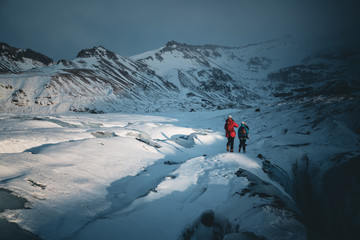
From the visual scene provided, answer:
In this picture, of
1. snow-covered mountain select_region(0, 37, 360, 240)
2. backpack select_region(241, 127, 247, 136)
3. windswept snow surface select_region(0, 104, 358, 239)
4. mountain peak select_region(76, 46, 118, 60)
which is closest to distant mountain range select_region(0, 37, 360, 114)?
mountain peak select_region(76, 46, 118, 60)

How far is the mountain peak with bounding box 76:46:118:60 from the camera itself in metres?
79.6

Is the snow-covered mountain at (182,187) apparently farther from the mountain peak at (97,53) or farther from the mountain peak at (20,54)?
the mountain peak at (20,54)

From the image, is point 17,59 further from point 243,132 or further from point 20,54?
point 243,132

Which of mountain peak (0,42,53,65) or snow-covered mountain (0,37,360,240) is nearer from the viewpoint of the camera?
snow-covered mountain (0,37,360,240)

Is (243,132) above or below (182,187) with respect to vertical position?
above

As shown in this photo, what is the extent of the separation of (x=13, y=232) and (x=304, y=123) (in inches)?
709

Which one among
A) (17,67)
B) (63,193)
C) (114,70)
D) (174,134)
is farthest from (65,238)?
(17,67)

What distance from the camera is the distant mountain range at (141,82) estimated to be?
34.6 meters

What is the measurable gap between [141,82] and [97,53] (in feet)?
107

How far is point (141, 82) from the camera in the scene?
77312 millimetres

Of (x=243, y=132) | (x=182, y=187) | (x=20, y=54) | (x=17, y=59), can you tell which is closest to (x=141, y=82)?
(x=17, y=59)

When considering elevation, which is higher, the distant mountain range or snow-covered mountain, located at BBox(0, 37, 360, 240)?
the distant mountain range

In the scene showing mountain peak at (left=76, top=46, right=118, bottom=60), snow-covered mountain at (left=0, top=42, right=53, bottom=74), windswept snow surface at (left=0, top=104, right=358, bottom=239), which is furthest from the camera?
mountain peak at (left=76, top=46, right=118, bottom=60)

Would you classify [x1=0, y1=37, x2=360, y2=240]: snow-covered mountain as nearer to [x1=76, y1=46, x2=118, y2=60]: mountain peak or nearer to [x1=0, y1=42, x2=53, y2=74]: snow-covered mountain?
[x1=76, y1=46, x2=118, y2=60]: mountain peak
